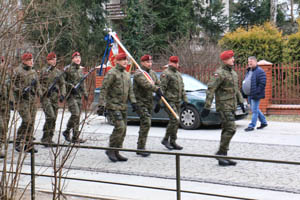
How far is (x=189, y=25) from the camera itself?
95.9ft

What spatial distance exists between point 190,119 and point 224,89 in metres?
4.41

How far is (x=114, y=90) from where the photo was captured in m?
7.93

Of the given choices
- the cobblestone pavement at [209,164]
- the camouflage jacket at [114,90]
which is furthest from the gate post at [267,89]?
the camouflage jacket at [114,90]

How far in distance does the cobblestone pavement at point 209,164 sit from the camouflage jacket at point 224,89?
966mm

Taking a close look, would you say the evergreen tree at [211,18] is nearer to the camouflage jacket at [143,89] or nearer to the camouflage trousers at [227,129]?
the camouflage jacket at [143,89]

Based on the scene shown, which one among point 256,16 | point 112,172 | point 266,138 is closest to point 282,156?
point 266,138

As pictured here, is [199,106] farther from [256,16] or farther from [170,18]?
[256,16]

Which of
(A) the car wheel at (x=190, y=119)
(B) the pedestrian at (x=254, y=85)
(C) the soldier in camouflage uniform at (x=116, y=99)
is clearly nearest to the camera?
(C) the soldier in camouflage uniform at (x=116, y=99)

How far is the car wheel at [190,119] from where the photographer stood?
11773 millimetres

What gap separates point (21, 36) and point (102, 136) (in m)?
7.12

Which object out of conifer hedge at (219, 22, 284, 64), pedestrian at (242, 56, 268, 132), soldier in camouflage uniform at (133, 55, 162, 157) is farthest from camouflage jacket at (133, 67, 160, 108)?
conifer hedge at (219, 22, 284, 64)

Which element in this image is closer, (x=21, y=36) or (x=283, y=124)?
(x=21, y=36)

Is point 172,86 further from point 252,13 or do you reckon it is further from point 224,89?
A: point 252,13

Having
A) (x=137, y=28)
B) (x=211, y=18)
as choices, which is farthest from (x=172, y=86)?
(x=211, y=18)
